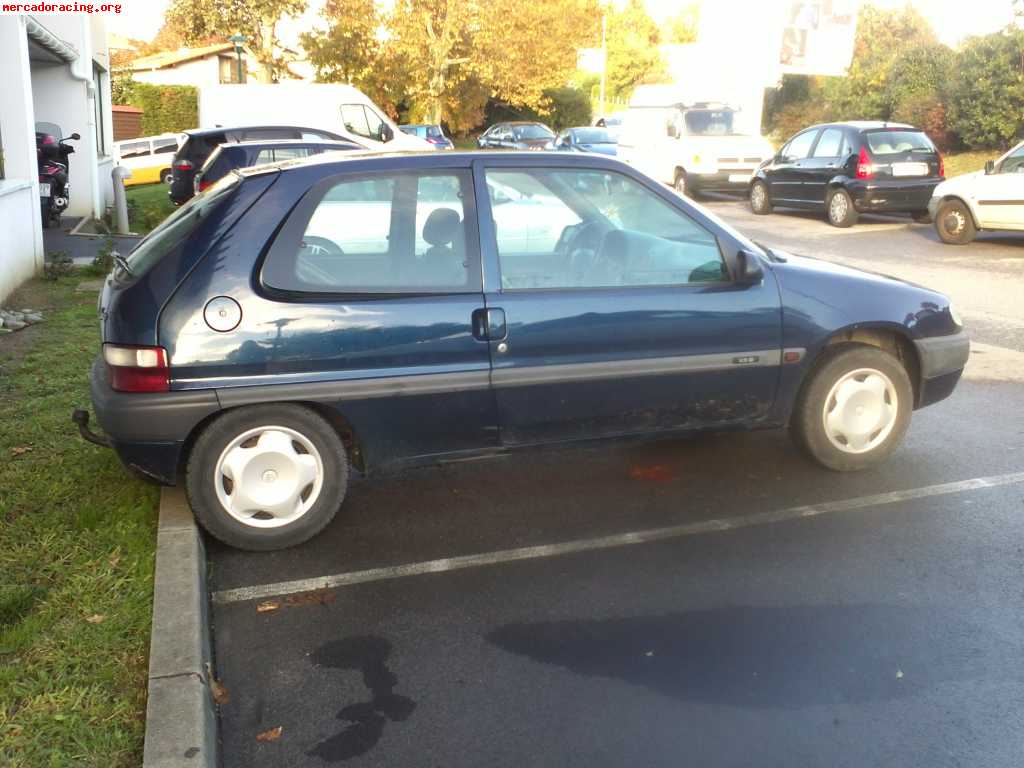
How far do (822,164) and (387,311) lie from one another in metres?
15.4

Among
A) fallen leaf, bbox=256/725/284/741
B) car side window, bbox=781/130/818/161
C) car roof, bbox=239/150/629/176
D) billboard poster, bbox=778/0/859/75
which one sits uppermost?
billboard poster, bbox=778/0/859/75

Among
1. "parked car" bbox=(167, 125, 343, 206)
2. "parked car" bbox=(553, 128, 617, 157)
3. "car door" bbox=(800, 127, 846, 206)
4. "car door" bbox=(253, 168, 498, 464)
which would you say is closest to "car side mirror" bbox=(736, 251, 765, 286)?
"car door" bbox=(253, 168, 498, 464)

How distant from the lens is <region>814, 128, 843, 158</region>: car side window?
59.6 ft

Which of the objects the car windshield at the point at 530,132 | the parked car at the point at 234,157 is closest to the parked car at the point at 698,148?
the parked car at the point at 234,157

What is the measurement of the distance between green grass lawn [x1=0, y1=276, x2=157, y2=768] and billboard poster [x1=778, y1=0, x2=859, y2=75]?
35318 mm

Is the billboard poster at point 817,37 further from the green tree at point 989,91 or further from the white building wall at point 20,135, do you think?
the white building wall at point 20,135

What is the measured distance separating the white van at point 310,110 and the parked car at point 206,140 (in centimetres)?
313

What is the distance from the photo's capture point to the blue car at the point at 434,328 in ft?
14.9

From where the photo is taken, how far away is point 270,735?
3.40 m

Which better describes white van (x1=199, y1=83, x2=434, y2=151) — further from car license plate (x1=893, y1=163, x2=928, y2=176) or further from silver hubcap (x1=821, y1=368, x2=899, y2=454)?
silver hubcap (x1=821, y1=368, x2=899, y2=454)

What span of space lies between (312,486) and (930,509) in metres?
2.91

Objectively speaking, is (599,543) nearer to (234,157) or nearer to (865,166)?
(234,157)

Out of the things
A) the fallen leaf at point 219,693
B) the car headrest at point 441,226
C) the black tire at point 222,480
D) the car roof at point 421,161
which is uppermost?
the car roof at point 421,161

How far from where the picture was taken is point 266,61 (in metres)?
46.9
